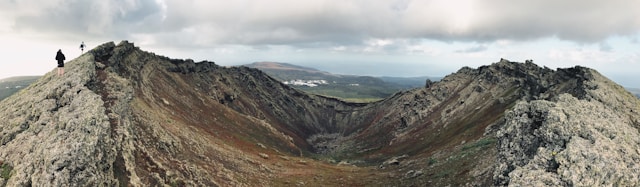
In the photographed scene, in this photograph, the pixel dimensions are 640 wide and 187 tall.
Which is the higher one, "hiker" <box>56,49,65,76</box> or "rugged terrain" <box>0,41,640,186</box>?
"hiker" <box>56,49,65,76</box>

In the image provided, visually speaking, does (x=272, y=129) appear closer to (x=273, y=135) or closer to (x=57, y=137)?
(x=273, y=135)

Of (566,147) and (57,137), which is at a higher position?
(566,147)

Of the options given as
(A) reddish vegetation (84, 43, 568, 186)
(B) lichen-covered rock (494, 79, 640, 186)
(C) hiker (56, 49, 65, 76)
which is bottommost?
(A) reddish vegetation (84, 43, 568, 186)

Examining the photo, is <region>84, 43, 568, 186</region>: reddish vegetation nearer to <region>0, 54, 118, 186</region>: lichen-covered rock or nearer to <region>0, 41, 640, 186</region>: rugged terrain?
<region>0, 41, 640, 186</region>: rugged terrain

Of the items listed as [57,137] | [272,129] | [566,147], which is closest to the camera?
[566,147]

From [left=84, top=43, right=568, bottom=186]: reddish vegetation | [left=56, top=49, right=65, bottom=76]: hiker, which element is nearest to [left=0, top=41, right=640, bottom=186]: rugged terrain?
[left=84, top=43, right=568, bottom=186]: reddish vegetation

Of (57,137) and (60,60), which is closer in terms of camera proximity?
(57,137)

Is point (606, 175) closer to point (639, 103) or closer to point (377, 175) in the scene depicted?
point (639, 103)

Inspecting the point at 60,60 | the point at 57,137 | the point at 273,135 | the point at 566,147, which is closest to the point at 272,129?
the point at 273,135

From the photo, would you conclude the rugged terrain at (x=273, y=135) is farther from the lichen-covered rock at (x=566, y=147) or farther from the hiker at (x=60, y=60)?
the hiker at (x=60, y=60)

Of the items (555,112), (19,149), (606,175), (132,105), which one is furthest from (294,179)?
(606,175)
